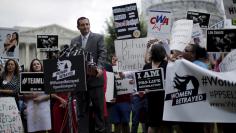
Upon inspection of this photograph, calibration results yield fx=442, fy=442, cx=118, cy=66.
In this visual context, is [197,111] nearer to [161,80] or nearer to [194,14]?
[161,80]

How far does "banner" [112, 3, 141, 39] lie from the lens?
1033cm

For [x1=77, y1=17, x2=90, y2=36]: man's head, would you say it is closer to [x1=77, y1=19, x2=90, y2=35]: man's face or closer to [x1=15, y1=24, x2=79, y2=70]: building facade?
[x1=77, y1=19, x2=90, y2=35]: man's face

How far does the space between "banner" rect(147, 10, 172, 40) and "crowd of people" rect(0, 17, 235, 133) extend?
1031 mm

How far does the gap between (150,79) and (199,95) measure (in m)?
1.88

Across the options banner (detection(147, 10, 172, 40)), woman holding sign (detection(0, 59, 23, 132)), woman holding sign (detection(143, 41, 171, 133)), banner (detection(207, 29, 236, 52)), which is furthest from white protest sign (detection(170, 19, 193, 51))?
woman holding sign (detection(0, 59, 23, 132))

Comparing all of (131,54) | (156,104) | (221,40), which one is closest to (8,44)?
(131,54)

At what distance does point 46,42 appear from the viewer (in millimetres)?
12156

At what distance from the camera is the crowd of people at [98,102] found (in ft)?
21.5

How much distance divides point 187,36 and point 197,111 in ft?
12.0

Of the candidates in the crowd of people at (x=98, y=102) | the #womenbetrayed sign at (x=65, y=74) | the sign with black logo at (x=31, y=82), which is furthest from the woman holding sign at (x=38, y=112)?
the #womenbetrayed sign at (x=65, y=74)

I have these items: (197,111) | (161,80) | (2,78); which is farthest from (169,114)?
(2,78)

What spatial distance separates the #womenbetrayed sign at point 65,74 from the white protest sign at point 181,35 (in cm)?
332

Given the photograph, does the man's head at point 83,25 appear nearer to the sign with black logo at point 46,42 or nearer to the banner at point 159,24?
the banner at point 159,24

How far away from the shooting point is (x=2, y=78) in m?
8.59
